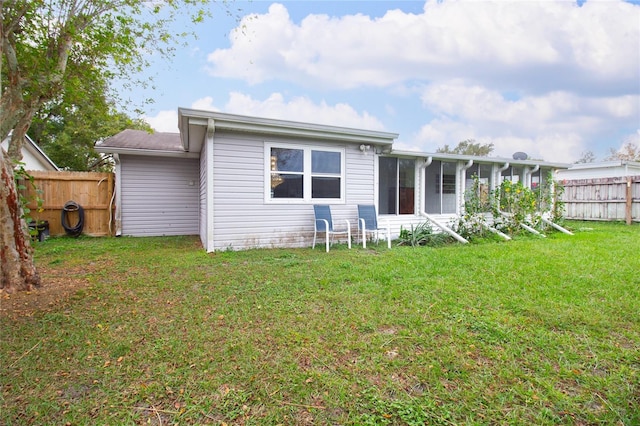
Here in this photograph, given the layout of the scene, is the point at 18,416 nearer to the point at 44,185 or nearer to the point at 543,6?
the point at 44,185

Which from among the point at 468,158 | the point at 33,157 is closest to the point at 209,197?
the point at 468,158

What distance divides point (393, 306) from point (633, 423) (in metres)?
1.73

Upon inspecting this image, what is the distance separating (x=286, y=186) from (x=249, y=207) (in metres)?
0.91

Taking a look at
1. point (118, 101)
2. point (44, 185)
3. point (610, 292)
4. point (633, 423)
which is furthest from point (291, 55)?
point (633, 423)

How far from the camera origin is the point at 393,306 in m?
3.02

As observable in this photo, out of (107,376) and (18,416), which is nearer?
(18,416)

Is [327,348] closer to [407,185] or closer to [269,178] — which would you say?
[269,178]

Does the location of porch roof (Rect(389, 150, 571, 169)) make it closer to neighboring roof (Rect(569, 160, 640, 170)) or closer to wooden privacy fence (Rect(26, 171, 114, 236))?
neighboring roof (Rect(569, 160, 640, 170))

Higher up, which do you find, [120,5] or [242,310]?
[120,5]

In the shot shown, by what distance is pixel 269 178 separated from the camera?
20.8ft

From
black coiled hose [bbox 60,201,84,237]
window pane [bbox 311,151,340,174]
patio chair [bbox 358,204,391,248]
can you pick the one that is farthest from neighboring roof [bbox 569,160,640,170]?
black coiled hose [bbox 60,201,84,237]

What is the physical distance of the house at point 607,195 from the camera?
10555 mm

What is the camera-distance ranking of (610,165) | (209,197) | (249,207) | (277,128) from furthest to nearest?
(610,165) < (249,207) < (277,128) < (209,197)

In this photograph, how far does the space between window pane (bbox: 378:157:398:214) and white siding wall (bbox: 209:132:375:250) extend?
49.0 inches
